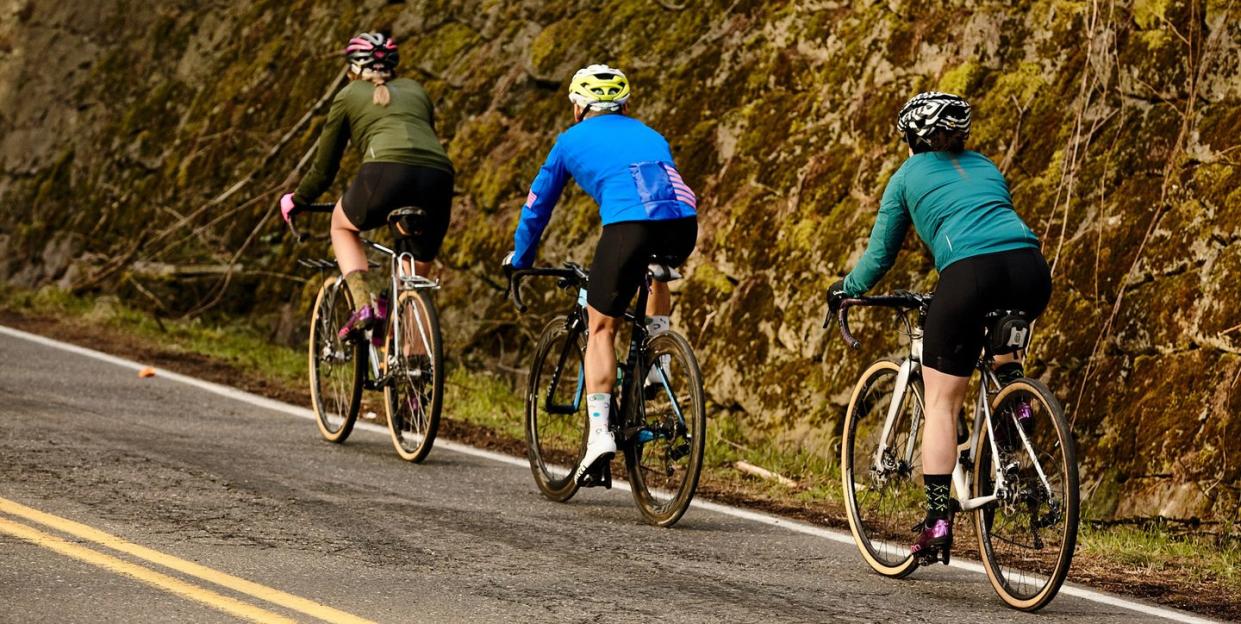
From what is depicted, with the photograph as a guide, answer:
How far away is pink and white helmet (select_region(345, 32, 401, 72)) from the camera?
32.0 feet

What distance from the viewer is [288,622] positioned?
5.26 m

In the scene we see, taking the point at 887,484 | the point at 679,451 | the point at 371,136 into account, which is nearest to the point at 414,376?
the point at 371,136

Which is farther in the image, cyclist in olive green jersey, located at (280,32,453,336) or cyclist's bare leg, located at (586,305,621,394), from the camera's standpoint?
cyclist in olive green jersey, located at (280,32,453,336)

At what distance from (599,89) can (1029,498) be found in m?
2.89

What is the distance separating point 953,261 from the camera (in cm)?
639

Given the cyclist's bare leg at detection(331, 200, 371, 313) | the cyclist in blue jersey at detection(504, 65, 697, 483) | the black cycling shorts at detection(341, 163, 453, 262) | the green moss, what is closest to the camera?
the cyclist in blue jersey at detection(504, 65, 697, 483)

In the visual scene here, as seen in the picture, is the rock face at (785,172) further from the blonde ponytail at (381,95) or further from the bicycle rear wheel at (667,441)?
the blonde ponytail at (381,95)

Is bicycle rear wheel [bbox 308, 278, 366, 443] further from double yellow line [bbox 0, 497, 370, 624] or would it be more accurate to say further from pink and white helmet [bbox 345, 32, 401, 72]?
double yellow line [bbox 0, 497, 370, 624]

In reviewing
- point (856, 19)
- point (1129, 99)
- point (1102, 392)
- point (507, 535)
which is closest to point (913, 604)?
point (507, 535)

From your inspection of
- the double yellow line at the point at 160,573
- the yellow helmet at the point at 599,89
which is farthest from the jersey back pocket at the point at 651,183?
the double yellow line at the point at 160,573

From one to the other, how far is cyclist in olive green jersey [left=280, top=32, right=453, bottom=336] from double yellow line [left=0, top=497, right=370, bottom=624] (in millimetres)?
3107

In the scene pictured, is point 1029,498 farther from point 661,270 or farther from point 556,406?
point 556,406

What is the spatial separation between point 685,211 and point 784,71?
4412mm

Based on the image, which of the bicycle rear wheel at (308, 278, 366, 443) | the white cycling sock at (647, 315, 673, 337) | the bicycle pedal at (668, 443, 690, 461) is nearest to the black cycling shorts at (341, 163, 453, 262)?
the bicycle rear wheel at (308, 278, 366, 443)
